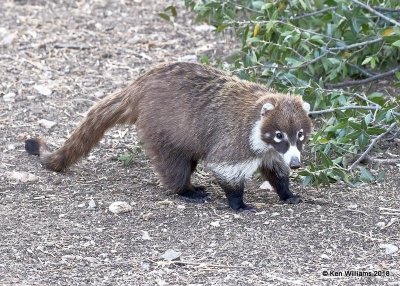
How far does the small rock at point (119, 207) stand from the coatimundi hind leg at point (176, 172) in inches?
17.8

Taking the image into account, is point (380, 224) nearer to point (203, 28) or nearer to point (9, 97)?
point (9, 97)

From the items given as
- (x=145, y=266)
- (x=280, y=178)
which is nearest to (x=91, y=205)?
(x=145, y=266)

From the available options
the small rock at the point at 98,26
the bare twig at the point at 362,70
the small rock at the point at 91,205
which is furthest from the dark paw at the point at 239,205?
the small rock at the point at 98,26

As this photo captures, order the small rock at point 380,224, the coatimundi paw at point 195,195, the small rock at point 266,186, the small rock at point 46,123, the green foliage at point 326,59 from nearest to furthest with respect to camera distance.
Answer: the small rock at point 380,224 < the coatimundi paw at point 195,195 < the green foliage at point 326,59 < the small rock at point 266,186 < the small rock at point 46,123

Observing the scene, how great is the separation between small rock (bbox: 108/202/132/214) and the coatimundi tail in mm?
460

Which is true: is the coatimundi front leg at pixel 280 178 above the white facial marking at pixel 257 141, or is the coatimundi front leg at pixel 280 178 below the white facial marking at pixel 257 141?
below

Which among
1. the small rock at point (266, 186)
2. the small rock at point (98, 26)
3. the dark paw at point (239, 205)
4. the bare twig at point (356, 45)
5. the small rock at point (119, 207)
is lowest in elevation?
the small rock at point (266, 186)

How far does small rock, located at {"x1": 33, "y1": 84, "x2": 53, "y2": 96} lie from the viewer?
941 cm

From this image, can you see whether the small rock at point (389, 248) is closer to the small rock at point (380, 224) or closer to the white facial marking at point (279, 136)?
the small rock at point (380, 224)

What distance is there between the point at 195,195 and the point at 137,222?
743 mm

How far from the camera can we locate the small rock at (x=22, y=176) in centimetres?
752

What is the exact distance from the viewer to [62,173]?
25.6 feet

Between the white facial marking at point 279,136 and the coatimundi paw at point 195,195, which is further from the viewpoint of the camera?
the coatimundi paw at point 195,195

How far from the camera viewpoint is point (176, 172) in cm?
732
